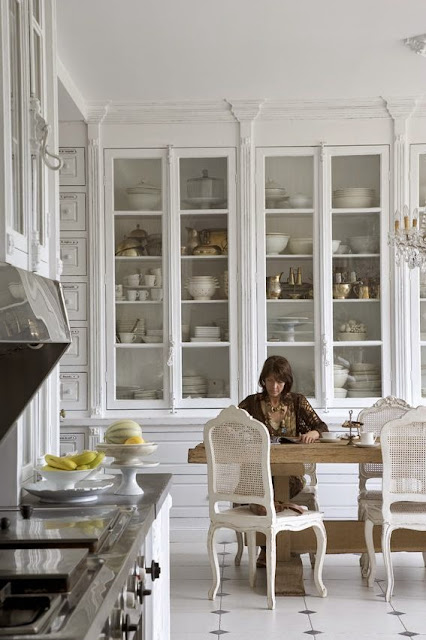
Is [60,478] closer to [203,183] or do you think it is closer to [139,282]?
[139,282]

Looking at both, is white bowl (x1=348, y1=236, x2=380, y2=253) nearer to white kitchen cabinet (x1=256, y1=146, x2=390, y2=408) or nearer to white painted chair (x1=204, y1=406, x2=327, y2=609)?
white kitchen cabinet (x1=256, y1=146, x2=390, y2=408)

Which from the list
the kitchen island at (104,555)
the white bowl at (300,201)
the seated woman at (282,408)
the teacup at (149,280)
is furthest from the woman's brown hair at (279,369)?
the kitchen island at (104,555)

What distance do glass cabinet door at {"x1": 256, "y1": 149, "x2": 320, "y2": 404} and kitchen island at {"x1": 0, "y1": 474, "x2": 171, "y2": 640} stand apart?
3.63 meters

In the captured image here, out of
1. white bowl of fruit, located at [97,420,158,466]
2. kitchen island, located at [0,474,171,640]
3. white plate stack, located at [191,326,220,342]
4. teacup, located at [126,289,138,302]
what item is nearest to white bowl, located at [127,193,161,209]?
teacup, located at [126,289,138,302]

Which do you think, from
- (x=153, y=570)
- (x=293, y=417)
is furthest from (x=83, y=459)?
(x=293, y=417)

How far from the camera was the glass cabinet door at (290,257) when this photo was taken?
6883 millimetres

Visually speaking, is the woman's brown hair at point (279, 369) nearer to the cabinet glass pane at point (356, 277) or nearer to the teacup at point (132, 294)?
the cabinet glass pane at point (356, 277)

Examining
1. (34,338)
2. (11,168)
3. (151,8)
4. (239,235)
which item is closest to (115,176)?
(239,235)

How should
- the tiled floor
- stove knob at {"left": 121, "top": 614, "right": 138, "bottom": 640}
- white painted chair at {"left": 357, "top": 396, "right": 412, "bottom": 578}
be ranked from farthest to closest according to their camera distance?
1. white painted chair at {"left": 357, "top": 396, "right": 412, "bottom": 578}
2. the tiled floor
3. stove knob at {"left": 121, "top": 614, "right": 138, "bottom": 640}

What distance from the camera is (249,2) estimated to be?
4770mm

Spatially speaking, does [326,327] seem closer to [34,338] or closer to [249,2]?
[249,2]

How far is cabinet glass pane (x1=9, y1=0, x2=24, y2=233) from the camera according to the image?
109 inches

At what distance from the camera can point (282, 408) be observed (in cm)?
596

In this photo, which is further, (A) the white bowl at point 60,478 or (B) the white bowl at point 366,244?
(B) the white bowl at point 366,244
